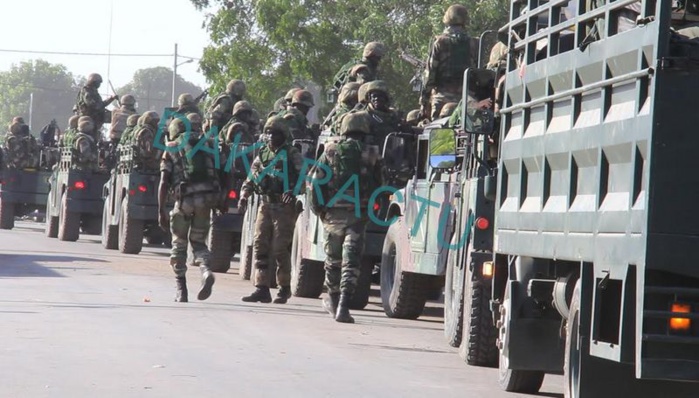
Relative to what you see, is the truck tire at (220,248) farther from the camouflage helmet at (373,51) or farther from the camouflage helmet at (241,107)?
the camouflage helmet at (373,51)

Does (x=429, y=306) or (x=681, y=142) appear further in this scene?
(x=429, y=306)

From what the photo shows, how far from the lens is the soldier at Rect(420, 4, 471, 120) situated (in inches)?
669

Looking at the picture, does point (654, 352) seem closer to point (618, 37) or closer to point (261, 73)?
point (618, 37)

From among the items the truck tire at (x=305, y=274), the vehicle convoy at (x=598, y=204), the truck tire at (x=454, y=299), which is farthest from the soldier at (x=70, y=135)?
the vehicle convoy at (x=598, y=204)

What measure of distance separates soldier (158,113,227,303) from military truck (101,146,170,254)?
916 cm

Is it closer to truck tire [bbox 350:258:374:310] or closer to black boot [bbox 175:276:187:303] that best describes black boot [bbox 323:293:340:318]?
truck tire [bbox 350:258:374:310]

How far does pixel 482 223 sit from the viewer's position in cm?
1180

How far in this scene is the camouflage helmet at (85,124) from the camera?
29.7 m

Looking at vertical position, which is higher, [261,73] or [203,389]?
[261,73]

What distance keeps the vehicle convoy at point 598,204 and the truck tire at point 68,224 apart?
20.0m

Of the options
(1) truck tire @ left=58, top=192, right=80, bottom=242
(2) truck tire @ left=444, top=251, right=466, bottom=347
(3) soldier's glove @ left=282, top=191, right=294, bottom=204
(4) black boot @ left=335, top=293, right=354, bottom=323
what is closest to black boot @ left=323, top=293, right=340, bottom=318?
(4) black boot @ left=335, top=293, right=354, bottom=323

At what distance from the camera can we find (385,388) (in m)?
9.91

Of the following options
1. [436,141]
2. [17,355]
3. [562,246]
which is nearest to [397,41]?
[436,141]

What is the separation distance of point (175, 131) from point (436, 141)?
129 inches
